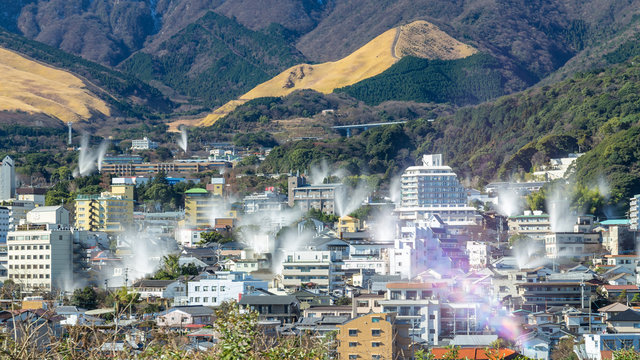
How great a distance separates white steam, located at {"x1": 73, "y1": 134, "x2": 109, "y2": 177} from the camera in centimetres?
9900

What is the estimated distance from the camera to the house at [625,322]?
38.8 m

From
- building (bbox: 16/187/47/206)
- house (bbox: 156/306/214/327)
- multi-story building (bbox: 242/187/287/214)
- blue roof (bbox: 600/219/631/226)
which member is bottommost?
house (bbox: 156/306/214/327)

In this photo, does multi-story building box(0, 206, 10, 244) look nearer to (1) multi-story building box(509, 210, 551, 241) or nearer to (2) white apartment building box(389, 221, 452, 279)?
(2) white apartment building box(389, 221, 452, 279)

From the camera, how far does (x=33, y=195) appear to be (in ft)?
273

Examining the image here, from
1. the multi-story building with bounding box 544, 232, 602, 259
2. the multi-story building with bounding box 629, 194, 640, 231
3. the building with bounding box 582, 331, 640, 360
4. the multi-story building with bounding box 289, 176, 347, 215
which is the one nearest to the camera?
the building with bounding box 582, 331, 640, 360

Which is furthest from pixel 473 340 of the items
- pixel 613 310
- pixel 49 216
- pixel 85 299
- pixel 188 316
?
pixel 49 216

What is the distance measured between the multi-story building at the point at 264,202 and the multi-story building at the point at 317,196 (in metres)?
0.95

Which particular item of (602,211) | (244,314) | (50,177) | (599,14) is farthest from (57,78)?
(244,314)

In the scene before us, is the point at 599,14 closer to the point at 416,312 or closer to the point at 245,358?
the point at 416,312

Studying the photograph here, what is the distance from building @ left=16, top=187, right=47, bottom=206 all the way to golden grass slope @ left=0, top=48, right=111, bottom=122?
5551 cm

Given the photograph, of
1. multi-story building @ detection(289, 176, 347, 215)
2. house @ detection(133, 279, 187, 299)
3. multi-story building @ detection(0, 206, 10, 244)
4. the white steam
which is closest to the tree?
house @ detection(133, 279, 187, 299)

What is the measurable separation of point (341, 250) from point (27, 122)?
82009mm

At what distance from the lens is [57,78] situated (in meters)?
161

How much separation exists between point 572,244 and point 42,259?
27099mm
